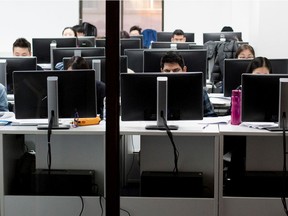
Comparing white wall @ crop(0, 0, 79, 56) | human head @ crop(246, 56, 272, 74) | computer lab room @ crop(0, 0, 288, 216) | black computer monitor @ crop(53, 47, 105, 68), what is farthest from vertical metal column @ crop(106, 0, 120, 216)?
white wall @ crop(0, 0, 79, 56)

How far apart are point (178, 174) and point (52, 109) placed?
876mm

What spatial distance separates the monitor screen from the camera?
342cm

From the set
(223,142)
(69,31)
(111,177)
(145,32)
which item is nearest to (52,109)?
(223,142)

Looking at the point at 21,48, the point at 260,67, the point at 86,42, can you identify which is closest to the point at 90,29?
the point at 86,42

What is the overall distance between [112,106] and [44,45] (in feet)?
18.5

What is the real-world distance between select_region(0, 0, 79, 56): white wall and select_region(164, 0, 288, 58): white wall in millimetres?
2305

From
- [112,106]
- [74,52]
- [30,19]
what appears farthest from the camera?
[30,19]

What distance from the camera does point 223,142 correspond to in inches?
130

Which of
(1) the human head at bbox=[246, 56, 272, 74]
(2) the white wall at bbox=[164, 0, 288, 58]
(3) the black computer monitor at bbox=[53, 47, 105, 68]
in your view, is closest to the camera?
(1) the human head at bbox=[246, 56, 272, 74]

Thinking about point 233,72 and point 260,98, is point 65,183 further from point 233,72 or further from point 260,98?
point 233,72

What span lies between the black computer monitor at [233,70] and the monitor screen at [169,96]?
1342 mm

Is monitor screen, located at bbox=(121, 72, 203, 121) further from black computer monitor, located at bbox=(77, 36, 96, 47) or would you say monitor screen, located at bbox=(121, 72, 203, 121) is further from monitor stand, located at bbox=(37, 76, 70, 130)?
black computer monitor, located at bbox=(77, 36, 96, 47)

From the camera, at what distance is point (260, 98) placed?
135 inches

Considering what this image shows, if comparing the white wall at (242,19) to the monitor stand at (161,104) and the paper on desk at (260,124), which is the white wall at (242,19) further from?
the monitor stand at (161,104)
